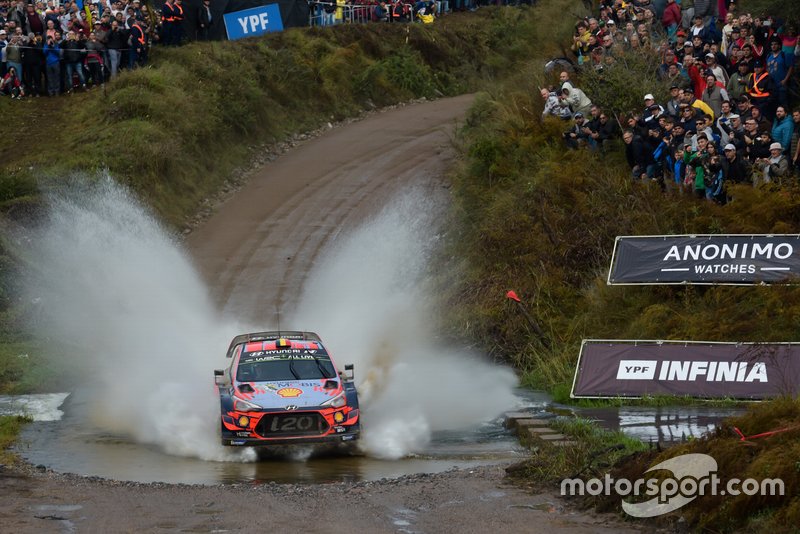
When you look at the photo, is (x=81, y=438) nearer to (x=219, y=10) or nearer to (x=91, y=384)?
(x=91, y=384)

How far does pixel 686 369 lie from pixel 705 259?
268 centimetres

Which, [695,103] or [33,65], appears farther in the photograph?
[33,65]

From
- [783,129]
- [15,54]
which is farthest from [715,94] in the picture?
[15,54]

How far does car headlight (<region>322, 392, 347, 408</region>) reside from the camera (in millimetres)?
16375

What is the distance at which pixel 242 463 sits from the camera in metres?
16.3

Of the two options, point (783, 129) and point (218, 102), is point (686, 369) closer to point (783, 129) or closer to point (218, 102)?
point (783, 129)

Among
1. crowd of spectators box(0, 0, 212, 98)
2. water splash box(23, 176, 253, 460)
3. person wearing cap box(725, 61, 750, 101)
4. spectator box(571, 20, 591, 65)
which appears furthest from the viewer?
crowd of spectators box(0, 0, 212, 98)

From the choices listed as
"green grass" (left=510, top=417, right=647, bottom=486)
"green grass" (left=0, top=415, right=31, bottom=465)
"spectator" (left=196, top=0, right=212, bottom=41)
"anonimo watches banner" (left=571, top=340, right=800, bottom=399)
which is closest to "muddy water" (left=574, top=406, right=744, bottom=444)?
"green grass" (left=510, top=417, right=647, bottom=486)

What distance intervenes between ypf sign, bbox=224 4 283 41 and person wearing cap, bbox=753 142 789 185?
23.1 m

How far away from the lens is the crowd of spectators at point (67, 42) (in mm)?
33312

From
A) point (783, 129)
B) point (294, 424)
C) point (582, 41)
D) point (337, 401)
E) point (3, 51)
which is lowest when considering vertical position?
point (294, 424)

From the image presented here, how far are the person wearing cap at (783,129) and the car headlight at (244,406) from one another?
10.4 metres

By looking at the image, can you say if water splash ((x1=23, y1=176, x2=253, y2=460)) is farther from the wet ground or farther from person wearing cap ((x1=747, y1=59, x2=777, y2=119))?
person wearing cap ((x1=747, y1=59, x2=777, y2=119))

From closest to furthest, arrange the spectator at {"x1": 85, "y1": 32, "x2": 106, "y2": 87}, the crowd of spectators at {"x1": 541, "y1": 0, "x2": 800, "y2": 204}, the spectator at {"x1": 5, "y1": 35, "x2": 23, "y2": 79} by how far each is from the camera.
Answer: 1. the crowd of spectators at {"x1": 541, "y1": 0, "x2": 800, "y2": 204}
2. the spectator at {"x1": 5, "y1": 35, "x2": 23, "y2": 79}
3. the spectator at {"x1": 85, "y1": 32, "x2": 106, "y2": 87}
